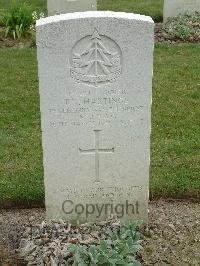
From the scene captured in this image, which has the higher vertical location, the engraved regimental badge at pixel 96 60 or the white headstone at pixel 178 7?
the white headstone at pixel 178 7

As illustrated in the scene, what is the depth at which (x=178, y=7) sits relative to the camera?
435 inches

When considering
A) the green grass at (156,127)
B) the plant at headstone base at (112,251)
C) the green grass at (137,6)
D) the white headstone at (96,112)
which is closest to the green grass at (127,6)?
the green grass at (137,6)

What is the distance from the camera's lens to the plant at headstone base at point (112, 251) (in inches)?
161

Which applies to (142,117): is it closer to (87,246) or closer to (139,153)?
(139,153)

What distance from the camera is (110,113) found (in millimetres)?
4391

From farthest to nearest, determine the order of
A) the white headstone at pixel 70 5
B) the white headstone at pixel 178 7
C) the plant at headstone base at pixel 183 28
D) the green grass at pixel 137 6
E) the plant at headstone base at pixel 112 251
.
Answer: the green grass at pixel 137 6 < the white headstone at pixel 178 7 < the white headstone at pixel 70 5 < the plant at headstone base at pixel 183 28 < the plant at headstone base at pixel 112 251

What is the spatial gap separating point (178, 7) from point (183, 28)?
759 millimetres

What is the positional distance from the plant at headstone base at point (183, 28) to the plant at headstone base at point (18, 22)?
101 inches

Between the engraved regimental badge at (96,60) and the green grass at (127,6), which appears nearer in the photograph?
the engraved regimental badge at (96,60)

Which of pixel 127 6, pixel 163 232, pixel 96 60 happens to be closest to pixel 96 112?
pixel 96 60

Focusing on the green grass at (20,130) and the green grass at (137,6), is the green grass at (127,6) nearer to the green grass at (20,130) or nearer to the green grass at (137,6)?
the green grass at (137,6)

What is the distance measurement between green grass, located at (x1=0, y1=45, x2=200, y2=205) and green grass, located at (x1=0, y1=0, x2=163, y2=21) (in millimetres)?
2563

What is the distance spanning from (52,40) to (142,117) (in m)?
0.93

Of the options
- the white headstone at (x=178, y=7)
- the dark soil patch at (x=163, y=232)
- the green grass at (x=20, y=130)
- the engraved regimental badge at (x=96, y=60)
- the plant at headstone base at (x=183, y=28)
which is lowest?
the dark soil patch at (x=163, y=232)
